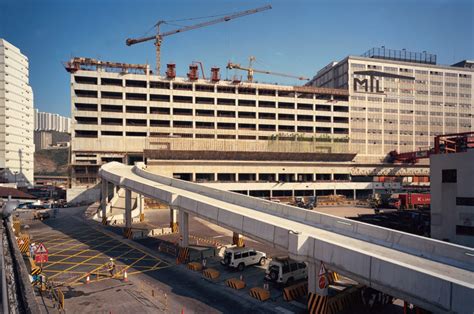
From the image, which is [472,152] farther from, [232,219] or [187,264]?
[187,264]

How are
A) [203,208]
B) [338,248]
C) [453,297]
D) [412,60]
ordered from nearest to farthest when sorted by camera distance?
[453,297]
[338,248]
[203,208]
[412,60]

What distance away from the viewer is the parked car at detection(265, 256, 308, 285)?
22688mm

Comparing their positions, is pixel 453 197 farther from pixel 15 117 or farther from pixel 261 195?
pixel 15 117

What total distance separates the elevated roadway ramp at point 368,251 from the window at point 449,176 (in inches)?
782

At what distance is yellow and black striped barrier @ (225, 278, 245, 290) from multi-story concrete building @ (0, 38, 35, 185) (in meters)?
101

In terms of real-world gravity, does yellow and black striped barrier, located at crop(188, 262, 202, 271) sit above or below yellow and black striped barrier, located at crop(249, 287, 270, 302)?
below

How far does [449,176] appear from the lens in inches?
1345

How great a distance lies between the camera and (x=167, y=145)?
278ft

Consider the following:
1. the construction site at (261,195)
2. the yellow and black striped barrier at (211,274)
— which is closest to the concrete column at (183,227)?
the construction site at (261,195)

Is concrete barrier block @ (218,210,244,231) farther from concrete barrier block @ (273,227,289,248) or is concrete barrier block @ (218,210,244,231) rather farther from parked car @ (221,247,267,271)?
parked car @ (221,247,267,271)

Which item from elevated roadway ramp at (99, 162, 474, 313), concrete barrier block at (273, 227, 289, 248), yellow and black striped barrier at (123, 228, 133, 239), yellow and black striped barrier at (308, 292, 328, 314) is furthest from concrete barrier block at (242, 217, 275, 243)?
yellow and black striped barrier at (123, 228, 133, 239)

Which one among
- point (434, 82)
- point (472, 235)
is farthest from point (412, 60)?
point (472, 235)

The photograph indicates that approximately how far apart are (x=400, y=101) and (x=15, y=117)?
130156 millimetres

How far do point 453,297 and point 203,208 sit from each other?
17563mm
